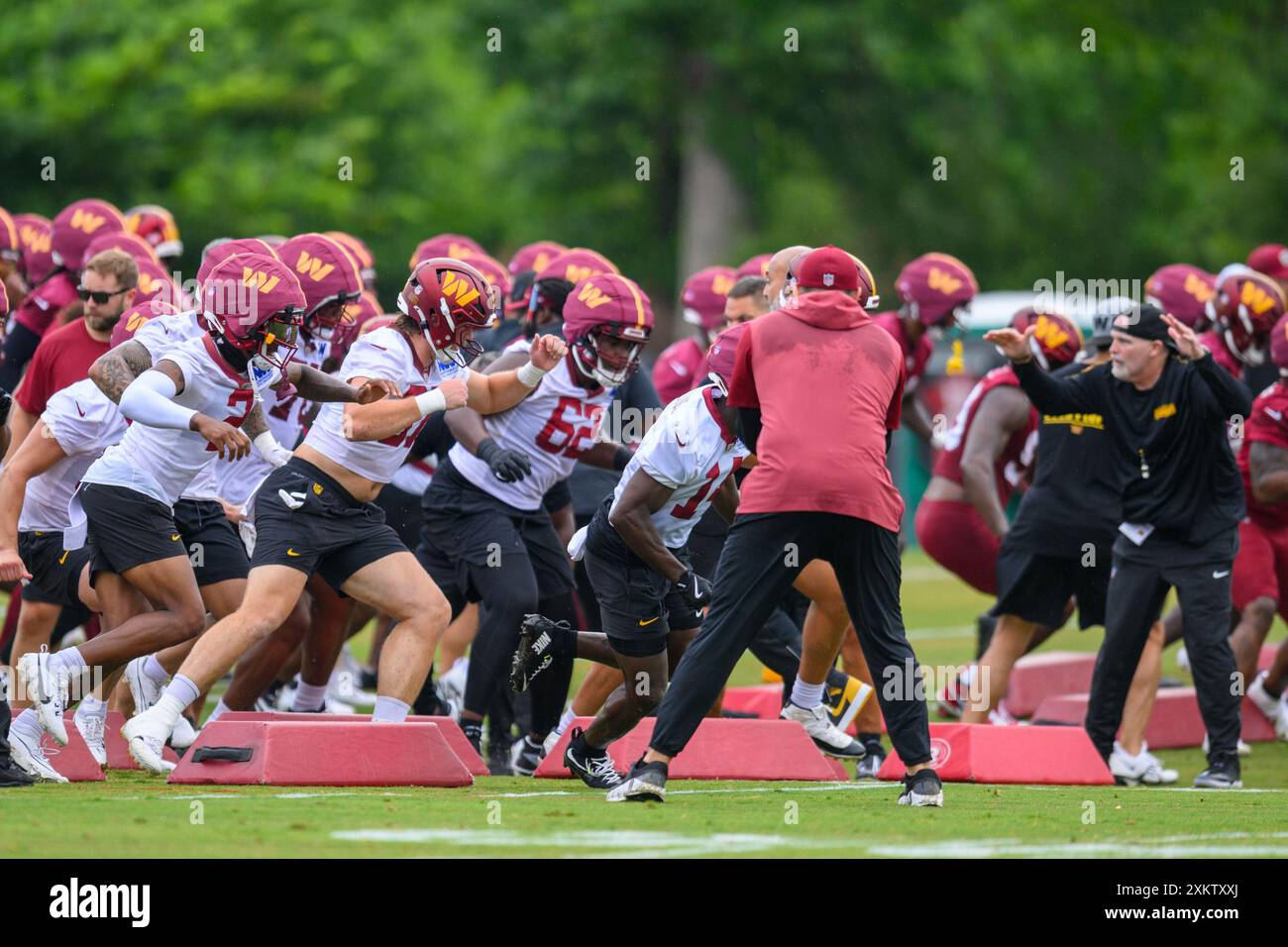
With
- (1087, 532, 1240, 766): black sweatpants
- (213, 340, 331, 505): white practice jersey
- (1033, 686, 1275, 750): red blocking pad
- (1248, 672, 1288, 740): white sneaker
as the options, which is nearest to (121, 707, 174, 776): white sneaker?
(213, 340, 331, 505): white practice jersey

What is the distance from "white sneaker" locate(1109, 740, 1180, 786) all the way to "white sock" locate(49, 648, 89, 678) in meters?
5.04

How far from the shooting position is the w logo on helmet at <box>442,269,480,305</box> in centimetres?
970

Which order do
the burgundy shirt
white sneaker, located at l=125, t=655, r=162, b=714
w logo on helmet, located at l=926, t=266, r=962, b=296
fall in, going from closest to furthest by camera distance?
the burgundy shirt → white sneaker, located at l=125, t=655, r=162, b=714 → w logo on helmet, located at l=926, t=266, r=962, b=296

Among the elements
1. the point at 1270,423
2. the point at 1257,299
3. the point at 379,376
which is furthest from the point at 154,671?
the point at 1257,299

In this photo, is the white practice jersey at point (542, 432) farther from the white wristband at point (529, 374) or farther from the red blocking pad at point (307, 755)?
the red blocking pad at point (307, 755)

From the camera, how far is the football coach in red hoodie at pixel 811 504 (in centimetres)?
866

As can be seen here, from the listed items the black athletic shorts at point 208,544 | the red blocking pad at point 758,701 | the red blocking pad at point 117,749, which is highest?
the black athletic shorts at point 208,544

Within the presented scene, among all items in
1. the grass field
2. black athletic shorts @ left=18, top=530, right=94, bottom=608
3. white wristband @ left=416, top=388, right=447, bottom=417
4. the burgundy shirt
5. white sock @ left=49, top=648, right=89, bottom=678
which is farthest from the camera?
black athletic shorts @ left=18, top=530, right=94, bottom=608

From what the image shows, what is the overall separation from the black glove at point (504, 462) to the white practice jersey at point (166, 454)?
1322mm

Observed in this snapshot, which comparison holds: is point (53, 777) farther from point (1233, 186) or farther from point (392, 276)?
point (392, 276)

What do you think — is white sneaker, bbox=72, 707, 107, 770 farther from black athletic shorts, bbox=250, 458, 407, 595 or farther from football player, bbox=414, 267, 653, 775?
football player, bbox=414, 267, 653, 775

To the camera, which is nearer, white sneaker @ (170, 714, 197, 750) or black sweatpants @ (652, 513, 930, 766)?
black sweatpants @ (652, 513, 930, 766)

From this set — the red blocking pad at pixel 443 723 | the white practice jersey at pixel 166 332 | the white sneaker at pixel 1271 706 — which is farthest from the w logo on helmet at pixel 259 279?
the white sneaker at pixel 1271 706

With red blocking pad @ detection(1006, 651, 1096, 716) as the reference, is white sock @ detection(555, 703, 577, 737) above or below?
above
